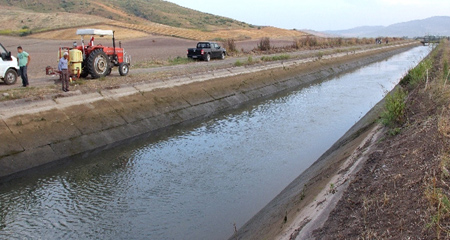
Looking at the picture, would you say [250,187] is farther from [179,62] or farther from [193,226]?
[179,62]

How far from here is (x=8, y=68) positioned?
60.6 ft

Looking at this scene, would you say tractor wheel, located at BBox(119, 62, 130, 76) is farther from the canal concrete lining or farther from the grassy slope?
the grassy slope

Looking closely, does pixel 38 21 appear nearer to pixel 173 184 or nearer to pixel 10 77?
pixel 10 77

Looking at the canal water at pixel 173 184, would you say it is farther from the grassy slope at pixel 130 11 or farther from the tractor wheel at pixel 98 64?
the grassy slope at pixel 130 11

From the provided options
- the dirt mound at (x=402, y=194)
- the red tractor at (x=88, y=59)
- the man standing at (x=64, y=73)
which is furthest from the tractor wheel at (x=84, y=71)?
the dirt mound at (x=402, y=194)

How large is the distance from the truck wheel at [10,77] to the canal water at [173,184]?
23.6 ft

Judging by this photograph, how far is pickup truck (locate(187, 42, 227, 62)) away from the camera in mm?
35688

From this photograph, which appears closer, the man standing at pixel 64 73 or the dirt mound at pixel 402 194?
the dirt mound at pixel 402 194

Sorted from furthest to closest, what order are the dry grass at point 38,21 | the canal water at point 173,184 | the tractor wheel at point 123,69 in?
the dry grass at point 38,21 → the tractor wheel at point 123,69 → the canal water at point 173,184

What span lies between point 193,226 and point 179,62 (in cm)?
2590

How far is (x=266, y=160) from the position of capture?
13250 mm

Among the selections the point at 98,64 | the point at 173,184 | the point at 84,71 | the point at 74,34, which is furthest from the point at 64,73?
the point at 74,34

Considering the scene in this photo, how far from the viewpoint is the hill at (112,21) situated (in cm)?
7494

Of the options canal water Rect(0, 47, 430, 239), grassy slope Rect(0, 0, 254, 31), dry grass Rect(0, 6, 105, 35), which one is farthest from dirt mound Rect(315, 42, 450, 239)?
grassy slope Rect(0, 0, 254, 31)
